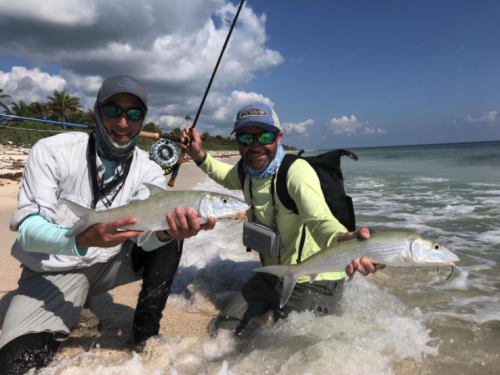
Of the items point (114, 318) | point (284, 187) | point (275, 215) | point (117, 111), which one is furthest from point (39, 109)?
point (284, 187)

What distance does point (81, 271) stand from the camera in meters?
3.16

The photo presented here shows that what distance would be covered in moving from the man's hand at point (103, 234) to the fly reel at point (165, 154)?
9.39 feet

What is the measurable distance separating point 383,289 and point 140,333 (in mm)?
3520

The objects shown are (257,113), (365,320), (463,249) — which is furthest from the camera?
(463,249)

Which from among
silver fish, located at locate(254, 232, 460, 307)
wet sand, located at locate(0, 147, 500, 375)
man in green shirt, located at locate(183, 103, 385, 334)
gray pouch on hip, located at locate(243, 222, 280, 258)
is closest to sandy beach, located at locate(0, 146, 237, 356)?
wet sand, located at locate(0, 147, 500, 375)

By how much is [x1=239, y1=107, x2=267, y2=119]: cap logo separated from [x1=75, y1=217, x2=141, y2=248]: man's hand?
169cm

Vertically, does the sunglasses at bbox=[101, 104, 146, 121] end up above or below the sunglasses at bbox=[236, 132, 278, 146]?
above

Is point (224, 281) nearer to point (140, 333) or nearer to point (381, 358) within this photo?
point (140, 333)

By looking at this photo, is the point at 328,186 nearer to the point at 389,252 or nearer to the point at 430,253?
the point at 389,252

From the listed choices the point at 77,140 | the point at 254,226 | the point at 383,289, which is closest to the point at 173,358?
the point at 254,226

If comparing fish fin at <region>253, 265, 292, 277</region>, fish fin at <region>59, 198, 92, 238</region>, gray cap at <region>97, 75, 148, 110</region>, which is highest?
gray cap at <region>97, 75, 148, 110</region>

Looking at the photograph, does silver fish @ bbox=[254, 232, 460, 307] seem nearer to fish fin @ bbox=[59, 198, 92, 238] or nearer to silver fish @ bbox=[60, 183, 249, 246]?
silver fish @ bbox=[60, 183, 249, 246]

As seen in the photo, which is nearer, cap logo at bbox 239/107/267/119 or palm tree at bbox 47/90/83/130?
cap logo at bbox 239/107/267/119

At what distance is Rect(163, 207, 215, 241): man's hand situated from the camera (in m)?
2.66
